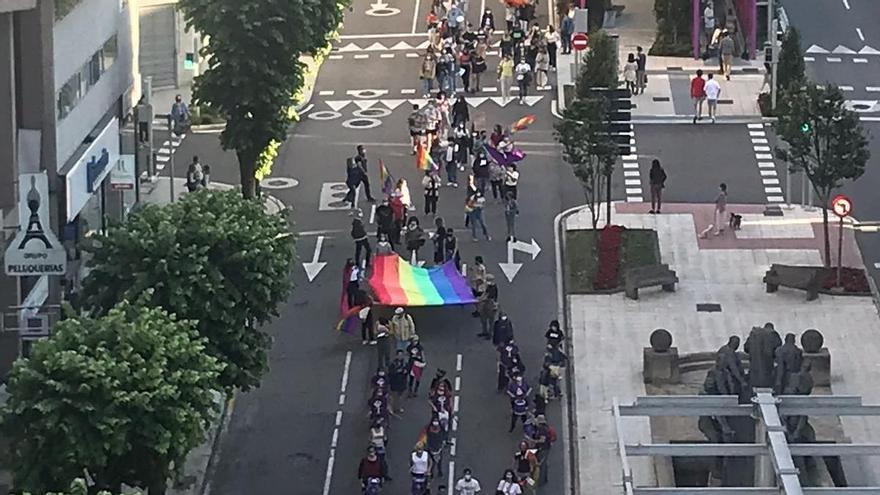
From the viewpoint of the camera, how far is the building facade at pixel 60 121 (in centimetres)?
4872

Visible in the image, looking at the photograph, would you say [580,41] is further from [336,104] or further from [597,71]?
[597,71]

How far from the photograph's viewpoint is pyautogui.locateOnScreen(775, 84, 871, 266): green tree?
190ft

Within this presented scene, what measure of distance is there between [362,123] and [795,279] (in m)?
21.3

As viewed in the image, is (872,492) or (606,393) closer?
(872,492)

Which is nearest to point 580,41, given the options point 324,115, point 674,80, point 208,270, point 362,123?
point 674,80

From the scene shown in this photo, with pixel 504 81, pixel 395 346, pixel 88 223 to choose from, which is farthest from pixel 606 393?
pixel 504 81

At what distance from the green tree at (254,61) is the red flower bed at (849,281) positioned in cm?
1477

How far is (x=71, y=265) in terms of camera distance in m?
52.0

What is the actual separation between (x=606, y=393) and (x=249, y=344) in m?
9.61

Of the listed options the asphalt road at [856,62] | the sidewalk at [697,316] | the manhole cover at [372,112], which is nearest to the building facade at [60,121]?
the sidewalk at [697,316]

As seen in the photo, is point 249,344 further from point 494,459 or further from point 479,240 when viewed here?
point 479,240

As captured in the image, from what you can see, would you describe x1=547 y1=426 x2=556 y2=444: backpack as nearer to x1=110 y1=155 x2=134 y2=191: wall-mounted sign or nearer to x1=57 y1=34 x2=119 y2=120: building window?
x1=57 y1=34 x2=119 y2=120: building window

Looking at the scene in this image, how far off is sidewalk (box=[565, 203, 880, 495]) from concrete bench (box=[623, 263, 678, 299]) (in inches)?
9.4

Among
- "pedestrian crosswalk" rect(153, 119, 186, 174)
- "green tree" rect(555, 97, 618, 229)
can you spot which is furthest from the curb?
"pedestrian crosswalk" rect(153, 119, 186, 174)
